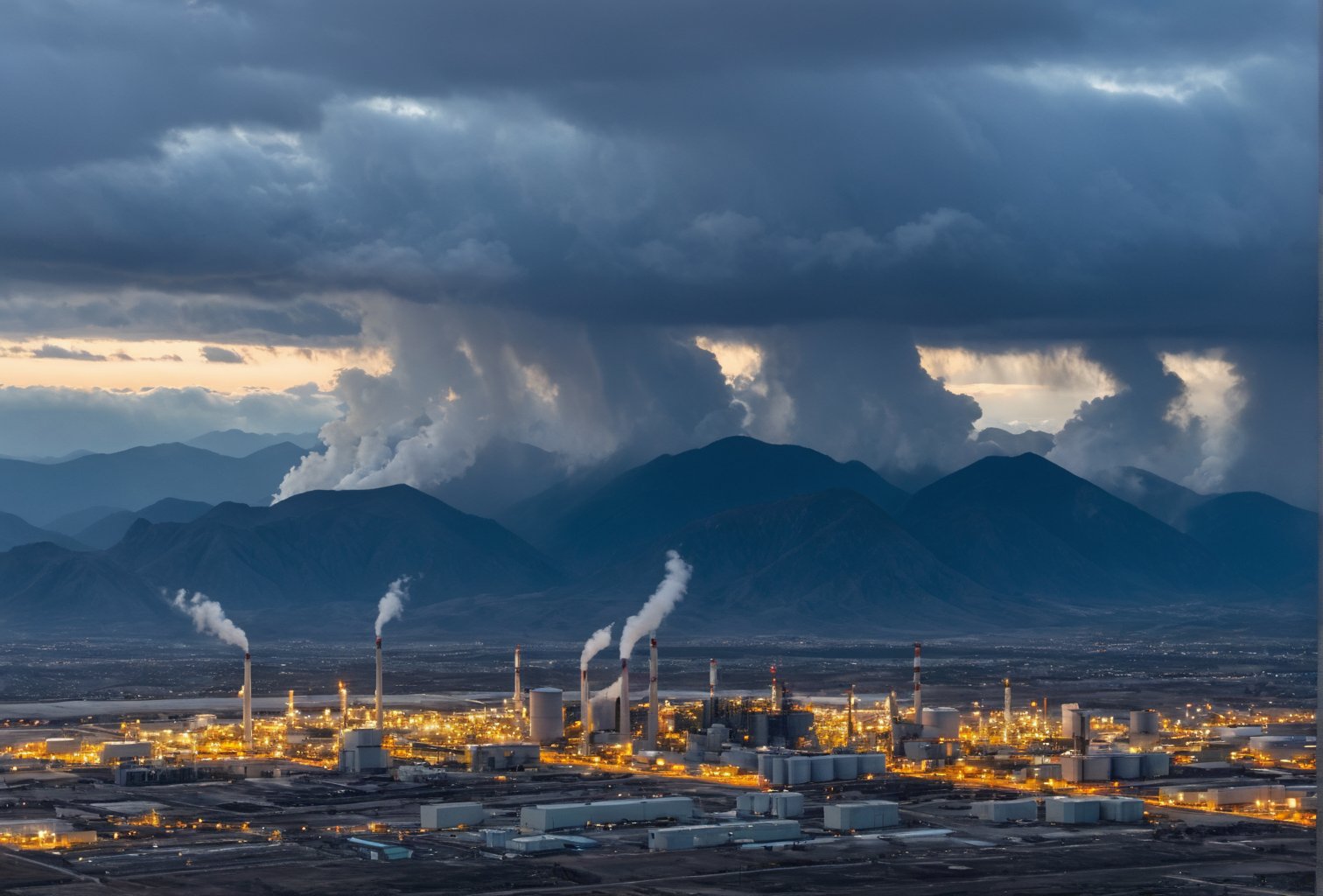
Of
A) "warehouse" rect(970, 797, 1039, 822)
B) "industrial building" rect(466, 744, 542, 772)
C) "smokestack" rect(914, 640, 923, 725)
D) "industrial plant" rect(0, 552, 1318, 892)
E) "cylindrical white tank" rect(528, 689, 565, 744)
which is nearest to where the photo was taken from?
"industrial plant" rect(0, 552, 1318, 892)

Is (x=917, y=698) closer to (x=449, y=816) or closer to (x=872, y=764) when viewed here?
(x=872, y=764)

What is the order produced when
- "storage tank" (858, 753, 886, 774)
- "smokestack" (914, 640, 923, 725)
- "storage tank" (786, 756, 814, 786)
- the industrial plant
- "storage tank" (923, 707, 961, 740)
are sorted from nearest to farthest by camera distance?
the industrial plant, "storage tank" (786, 756, 814, 786), "storage tank" (858, 753, 886, 774), "smokestack" (914, 640, 923, 725), "storage tank" (923, 707, 961, 740)

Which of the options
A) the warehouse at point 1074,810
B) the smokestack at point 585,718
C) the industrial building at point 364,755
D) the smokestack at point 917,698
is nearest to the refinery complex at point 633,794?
the warehouse at point 1074,810

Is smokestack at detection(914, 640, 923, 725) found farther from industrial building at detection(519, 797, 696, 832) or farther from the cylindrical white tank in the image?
industrial building at detection(519, 797, 696, 832)

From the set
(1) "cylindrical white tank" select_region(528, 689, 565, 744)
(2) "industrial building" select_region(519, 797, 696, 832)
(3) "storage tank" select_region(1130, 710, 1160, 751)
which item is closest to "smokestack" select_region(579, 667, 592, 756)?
(1) "cylindrical white tank" select_region(528, 689, 565, 744)

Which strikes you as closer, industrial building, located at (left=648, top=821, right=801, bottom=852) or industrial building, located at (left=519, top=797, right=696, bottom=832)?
industrial building, located at (left=648, top=821, right=801, bottom=852)

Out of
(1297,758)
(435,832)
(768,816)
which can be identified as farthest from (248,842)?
(1297,758)

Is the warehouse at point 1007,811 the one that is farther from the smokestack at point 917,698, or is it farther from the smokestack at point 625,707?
the smokestack at point 625,707
